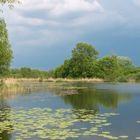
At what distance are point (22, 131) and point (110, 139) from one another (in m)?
4.38

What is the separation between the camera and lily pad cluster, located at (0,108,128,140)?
640 inches

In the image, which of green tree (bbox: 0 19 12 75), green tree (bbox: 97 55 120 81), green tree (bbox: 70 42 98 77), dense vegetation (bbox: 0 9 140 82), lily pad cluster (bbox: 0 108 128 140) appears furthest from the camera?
green tree (bbox: 70 42 98 77)

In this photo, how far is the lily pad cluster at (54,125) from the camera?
16.2 m

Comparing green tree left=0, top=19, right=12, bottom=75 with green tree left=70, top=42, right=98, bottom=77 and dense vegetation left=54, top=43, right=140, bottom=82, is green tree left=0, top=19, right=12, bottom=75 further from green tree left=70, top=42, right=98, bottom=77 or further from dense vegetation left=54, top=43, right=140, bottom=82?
green tree left=70, top=42, right=98, bottom=77

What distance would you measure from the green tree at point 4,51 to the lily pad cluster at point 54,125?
27.2m

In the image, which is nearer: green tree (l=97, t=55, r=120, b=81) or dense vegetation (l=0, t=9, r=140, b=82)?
green tree (l=97, t=55, r=120, b=81)

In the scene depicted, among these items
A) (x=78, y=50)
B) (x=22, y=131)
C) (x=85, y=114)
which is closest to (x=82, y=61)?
(x=78, y=50)

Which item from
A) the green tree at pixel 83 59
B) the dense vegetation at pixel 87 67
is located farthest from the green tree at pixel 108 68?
the green tree at pixel 83 59

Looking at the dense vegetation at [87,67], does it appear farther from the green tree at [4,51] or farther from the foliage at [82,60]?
the green tree at [4,51]

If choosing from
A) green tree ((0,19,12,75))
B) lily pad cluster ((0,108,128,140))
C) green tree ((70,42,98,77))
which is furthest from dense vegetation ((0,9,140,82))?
lily pad cluster ((0,108,128,140))

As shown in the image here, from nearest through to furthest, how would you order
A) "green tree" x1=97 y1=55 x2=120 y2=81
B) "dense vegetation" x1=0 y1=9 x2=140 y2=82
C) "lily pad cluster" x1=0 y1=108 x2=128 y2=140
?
"lily pad cluster" x1=0 y1=108 x2=128 y2=140 < "green tree" x1=97 y1=55 x2=120 y2=81 < "dense vegetation" x1=0 y1=9 x2=140 y2=82

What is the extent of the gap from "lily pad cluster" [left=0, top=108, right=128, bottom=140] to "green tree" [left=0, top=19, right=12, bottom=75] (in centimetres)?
2715

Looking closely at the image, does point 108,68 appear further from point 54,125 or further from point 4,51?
point 54,125

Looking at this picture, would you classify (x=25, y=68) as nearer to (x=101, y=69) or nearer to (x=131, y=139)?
(x=101, y=69)
